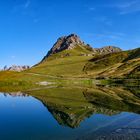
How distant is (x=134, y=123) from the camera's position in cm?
3638

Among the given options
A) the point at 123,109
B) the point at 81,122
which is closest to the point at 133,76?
the point at 123,109

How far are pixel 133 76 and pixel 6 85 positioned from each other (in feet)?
245

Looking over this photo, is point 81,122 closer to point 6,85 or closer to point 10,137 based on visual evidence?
point 10,137

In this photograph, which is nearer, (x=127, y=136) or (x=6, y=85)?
(x=127, y=136)

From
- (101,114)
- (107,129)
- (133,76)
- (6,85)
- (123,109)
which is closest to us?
(107,129)

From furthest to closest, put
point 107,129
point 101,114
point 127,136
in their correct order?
point 101,114 → point 107,129 → point 127,136

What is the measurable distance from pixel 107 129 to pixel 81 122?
5475 mm

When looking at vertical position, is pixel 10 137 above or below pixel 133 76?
below

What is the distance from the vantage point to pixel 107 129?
33.3 meters

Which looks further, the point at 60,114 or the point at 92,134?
the point at 60,114

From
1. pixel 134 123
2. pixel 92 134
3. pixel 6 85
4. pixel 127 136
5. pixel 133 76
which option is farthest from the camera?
pixel 133 76

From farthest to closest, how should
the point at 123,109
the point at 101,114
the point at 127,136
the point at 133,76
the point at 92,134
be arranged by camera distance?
the point at 133,76
the point at 123,109
the point at 101,114
the point at 92,134
the point at 127,136

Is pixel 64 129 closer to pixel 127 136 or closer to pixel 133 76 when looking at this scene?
pixel 127 136

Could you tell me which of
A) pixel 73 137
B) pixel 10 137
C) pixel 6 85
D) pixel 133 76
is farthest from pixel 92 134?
pixel 133 76
